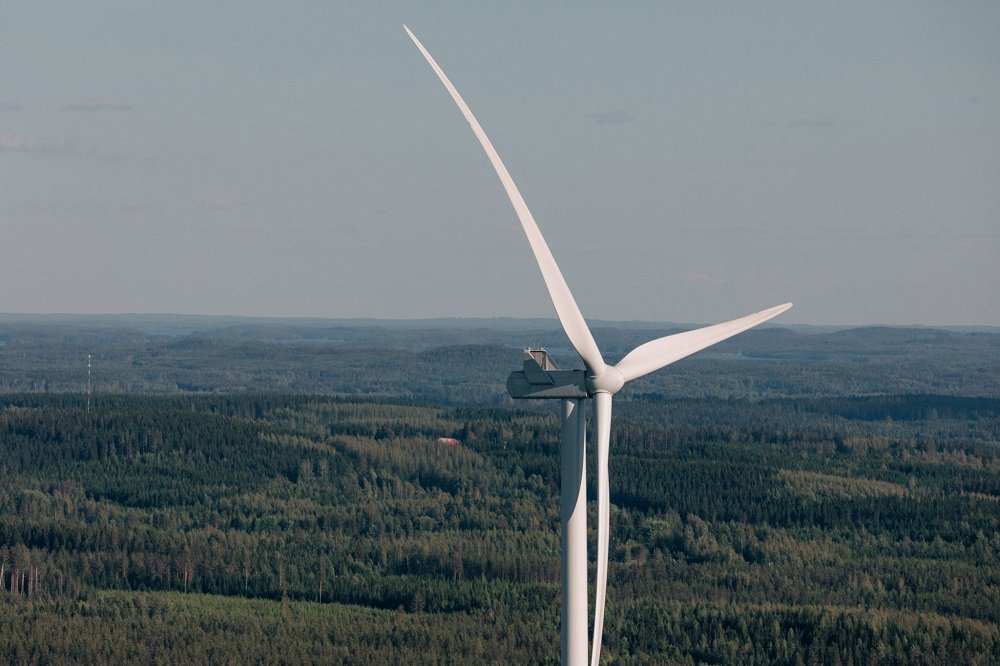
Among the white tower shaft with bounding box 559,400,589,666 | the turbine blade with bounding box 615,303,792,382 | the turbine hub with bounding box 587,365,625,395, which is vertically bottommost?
the white tower shaft with bounding box 559,400,589,666

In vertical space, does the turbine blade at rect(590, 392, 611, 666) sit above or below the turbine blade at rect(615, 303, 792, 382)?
below

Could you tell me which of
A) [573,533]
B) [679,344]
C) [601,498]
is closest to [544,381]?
[601,498]

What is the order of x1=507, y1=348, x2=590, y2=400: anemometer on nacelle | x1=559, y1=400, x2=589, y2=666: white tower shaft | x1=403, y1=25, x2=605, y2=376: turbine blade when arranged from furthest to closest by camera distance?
x1=559, y1=400, x2=589, y2=666: white tower shaft → x1=507, y1=348, x2=590, y2=400: anemometer on nacelle → x1=403, y1=25, x2=605, y2=376: turbine blade

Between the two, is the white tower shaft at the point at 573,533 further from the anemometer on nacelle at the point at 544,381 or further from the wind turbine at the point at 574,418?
the anemometer on nacelle at the point at 544,381

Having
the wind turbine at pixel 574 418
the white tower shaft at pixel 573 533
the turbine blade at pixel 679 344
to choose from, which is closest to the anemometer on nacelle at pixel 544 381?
the wind turbine at pixel 574 418

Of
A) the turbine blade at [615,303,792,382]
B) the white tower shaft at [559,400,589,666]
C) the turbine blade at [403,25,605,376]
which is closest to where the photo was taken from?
the turbine blade at [403,25,605,376]

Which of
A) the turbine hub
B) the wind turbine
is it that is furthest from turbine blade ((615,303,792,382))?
the turbine hub

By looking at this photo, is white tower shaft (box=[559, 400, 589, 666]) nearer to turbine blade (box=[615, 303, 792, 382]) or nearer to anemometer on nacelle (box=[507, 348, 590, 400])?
anemometer on nacelle (box=[507, 348, 590, 400])

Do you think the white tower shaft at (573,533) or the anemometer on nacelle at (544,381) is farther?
the white tower shaft at (573,533)
